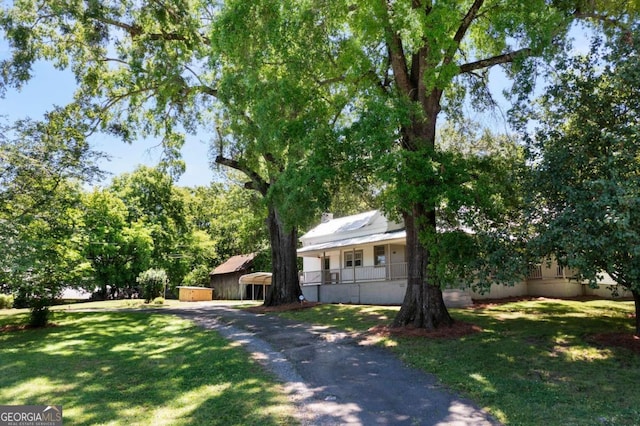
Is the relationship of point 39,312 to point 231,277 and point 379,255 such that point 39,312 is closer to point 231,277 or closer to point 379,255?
point 379,255

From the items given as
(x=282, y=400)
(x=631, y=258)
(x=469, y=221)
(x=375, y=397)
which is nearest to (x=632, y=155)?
(x=631, y=258)

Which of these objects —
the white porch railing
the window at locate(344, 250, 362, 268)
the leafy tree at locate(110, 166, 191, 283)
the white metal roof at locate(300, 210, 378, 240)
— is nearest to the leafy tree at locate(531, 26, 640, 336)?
the white porch railing

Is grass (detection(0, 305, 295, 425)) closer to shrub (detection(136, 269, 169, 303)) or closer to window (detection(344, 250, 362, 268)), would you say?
window (detection(344, 250, 362, 268))

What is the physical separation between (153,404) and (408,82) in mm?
11285

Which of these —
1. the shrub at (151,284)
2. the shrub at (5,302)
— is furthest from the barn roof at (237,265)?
the shrub at (5,302)

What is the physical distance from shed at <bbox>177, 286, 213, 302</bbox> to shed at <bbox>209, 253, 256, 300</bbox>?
3.00 meters

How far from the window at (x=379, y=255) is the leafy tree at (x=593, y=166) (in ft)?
50.0

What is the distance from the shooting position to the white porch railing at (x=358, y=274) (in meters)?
22.9

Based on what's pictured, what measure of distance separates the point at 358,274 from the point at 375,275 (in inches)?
50.8

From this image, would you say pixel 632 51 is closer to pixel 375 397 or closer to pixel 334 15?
pixel 334 15

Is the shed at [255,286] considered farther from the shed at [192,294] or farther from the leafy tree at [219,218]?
the leafy tree at [219,218]

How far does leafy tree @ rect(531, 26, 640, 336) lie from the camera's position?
7.75 m

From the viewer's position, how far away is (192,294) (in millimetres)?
36125

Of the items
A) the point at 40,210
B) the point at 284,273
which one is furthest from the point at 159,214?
the point at 40,210
